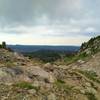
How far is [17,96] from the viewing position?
18.9 m

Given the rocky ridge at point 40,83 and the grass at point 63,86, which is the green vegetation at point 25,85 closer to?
the rocky ridge at point 40,83

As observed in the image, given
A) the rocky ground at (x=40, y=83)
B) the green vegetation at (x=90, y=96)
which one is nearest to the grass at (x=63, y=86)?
the rocky ground at (x=40, y=83)

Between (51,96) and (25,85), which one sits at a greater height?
(25,85)

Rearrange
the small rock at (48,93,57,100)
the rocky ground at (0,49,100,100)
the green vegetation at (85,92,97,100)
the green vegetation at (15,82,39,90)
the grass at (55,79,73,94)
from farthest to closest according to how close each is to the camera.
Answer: the green vegetation at (85,92,97,100)
the grass at (55,79,73,94)
the green vegetation at (15,82,39,90)
the small rock at (48,93,57,100)
the rocky ground at (0,49,100,100)

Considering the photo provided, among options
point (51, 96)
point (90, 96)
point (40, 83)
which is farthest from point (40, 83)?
point (90, 96)

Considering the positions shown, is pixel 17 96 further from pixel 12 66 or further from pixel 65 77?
pixel 65 77

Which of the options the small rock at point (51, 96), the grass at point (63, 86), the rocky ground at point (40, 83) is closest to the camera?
the rocky ground at point (40, 83)

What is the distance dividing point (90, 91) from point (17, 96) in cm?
619

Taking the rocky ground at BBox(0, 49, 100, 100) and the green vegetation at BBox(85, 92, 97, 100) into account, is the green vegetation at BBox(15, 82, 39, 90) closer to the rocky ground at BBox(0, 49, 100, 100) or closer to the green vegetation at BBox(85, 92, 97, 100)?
the rocky ground at BBox(0, 49, 100, 100)

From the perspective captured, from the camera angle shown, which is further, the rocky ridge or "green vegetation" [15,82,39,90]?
"green vegetation" [15,82,39,90]

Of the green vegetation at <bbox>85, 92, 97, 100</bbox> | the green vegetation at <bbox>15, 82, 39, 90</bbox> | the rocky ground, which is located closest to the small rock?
the rocky ground

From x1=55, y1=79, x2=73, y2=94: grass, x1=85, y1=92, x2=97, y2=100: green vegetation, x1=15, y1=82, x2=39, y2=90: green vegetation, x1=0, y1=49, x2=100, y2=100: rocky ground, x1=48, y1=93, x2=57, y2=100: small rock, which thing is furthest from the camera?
x1=85, y1=92, x2=97, y2=100: green vegetation

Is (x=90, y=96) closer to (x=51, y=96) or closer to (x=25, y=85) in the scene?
(x=51, y=96)

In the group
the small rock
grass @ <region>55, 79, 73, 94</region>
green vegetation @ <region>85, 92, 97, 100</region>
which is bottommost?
green vegetation @ <region>85, 92, 97, 100</region>
